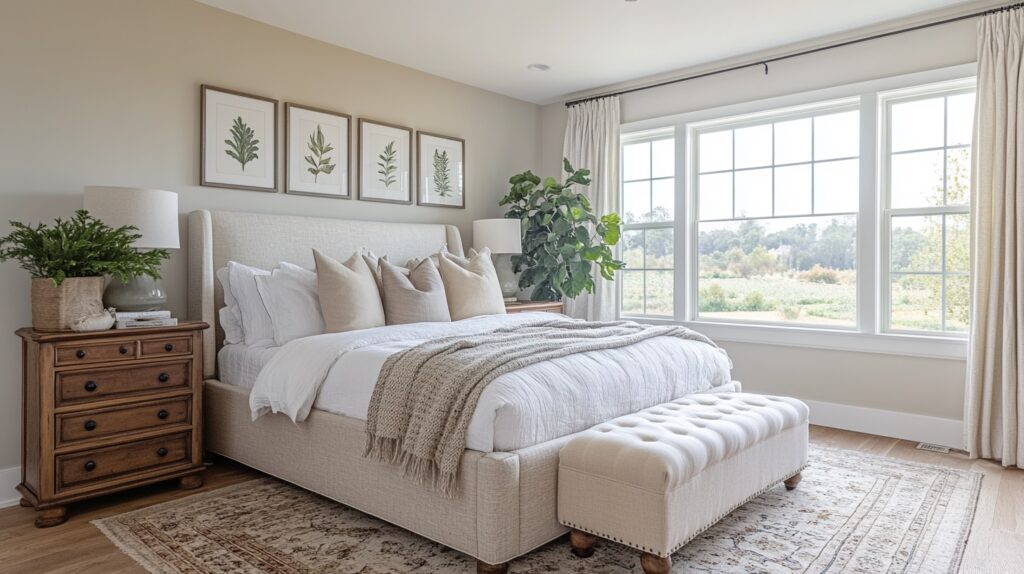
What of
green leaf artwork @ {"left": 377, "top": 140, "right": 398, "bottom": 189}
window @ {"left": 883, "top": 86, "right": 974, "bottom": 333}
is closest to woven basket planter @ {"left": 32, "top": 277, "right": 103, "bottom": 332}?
green leaf artwork @ {"left": 377, "top": 140, "right": 398, "bottom": 189}

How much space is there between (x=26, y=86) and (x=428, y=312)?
225cm

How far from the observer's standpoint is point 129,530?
8.83ft

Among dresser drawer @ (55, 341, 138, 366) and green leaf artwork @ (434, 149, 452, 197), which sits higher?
green leaf artwork @ (434, 149, 452, 197)

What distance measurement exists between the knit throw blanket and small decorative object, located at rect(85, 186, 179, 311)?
54.2 inches

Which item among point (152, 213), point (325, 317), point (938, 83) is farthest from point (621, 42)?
point (152, 213)

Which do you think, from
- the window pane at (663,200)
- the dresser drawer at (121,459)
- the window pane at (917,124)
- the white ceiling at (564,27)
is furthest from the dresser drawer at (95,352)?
the window pane at (917,124)

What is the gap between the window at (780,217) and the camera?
14.9 ft

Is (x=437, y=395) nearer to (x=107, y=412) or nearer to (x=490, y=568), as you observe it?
(x=490, y=568)

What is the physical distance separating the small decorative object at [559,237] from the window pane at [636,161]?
18.5 inches

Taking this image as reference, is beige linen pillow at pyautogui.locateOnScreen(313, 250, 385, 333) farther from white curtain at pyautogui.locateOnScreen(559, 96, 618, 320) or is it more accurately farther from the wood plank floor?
white curtain at pyautogui.locateOnScreen(559, 96, 618, 320)

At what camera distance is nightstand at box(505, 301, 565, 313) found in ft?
16.0

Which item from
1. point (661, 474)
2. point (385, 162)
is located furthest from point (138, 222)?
point (661, 474)

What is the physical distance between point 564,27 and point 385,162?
1.60 meters

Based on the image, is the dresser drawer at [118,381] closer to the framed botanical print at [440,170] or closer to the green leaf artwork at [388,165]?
the green leaf artwork at [388,165]
